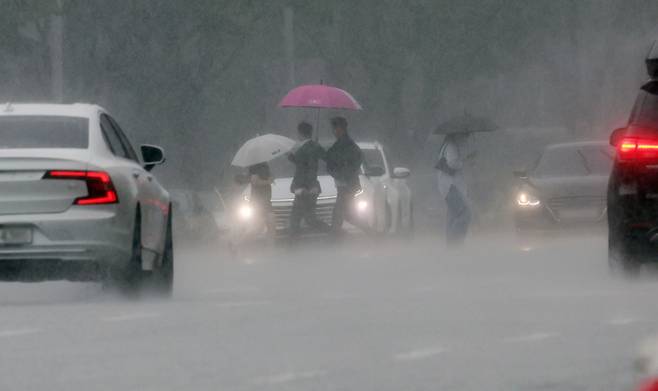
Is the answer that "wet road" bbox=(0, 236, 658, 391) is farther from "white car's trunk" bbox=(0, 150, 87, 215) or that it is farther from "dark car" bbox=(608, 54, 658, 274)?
"white car's trunk" bbox=(0, 150, 87, 215)

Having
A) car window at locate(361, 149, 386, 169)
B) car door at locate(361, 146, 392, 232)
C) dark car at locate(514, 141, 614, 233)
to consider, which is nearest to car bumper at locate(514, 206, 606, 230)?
dark car at locate(514, 141, 614, 233)

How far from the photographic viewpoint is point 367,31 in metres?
48.6

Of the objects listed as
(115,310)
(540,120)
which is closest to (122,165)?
(115,310)

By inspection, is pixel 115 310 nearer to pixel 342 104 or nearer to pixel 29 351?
pixel 29 351

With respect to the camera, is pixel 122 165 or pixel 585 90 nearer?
pixel 122 165

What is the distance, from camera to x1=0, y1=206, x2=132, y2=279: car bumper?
14.2 metres

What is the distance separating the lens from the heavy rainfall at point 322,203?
11375 mm

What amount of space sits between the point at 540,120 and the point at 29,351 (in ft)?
192

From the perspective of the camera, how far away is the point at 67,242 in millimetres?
14258

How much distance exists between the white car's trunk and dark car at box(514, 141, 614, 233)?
12.8m

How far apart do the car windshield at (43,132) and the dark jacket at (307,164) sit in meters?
9.84

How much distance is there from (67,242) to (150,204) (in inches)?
54.5

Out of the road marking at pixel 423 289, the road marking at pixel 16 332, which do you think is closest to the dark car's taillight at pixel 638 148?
the road marking at pixel 423 289

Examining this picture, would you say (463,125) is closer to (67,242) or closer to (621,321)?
(67,242)
